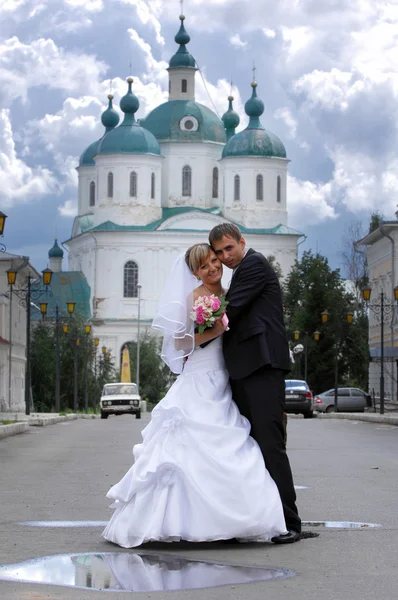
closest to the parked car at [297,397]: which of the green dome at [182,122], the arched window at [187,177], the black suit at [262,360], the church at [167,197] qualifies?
the black suit at [262,360]

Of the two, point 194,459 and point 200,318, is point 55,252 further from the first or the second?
point 194,459

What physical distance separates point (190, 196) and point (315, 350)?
1538 inches

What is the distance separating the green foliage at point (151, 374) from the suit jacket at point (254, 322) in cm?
8077

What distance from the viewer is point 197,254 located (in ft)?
29.1

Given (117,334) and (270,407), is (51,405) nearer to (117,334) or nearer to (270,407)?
(117,334)

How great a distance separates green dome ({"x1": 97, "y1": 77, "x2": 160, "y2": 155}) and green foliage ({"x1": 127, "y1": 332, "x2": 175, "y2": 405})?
18.2 m

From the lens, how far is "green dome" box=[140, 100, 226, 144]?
361 feet

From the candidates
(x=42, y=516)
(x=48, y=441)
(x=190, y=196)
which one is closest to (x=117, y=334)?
(x=190, y=196)

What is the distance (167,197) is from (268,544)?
104 m

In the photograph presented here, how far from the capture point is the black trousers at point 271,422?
8.55m

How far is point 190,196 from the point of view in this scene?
367 feet

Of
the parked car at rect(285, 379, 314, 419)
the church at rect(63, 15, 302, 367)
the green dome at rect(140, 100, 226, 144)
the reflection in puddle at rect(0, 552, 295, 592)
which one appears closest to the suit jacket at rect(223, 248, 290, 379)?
the reflection in puddle at rect(0, 552, 295, 592)

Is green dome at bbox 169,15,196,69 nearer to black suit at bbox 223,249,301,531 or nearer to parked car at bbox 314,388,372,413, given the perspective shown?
parked car at bbox 314,388,372,413

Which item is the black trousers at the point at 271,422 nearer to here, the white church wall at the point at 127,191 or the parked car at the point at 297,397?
the parked car at the point at 297,397
